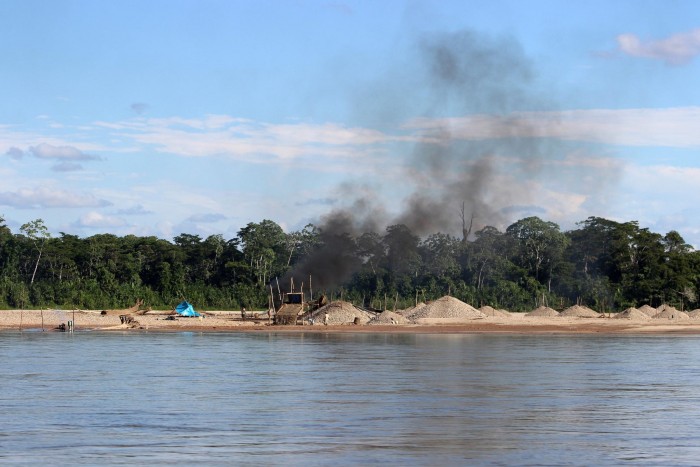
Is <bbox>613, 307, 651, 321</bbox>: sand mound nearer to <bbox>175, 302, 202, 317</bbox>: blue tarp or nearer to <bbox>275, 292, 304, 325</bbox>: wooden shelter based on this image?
<bbox>275, 292, 304, 325</bbox>: wooden shelter

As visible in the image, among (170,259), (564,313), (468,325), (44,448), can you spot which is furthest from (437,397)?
(170,259)

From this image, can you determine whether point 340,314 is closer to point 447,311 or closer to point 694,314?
point 447,311

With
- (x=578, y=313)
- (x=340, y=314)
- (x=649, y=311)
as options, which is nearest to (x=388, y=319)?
(x=340, y=314)

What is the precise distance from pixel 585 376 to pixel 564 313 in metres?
56.5

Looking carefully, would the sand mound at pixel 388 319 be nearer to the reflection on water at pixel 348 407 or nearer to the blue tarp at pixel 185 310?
the blue tarp at pixel 185 310

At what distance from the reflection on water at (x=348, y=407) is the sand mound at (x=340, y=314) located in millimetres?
33375

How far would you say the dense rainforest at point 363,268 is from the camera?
10006cm

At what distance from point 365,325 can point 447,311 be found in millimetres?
8148

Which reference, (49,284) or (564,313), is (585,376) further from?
(49,284)

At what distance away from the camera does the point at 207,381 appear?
34406 millimetres

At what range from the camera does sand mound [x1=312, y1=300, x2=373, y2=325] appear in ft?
277

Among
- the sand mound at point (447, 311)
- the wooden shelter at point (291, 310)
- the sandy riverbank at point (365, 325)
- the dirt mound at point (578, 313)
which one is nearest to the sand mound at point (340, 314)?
the sandy riverbank at point (365, 325)

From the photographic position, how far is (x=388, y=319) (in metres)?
84.6

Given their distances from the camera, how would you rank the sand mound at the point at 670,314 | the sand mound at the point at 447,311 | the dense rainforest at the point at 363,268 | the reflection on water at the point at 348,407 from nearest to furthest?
the reflection on water at the point at 348,407, the sand mound at the point at 447,311, the sand mound at the point at 670,314, the dense rainforest at the point at 363,268
